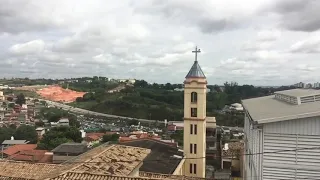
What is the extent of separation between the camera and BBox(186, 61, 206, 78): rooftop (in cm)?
2667

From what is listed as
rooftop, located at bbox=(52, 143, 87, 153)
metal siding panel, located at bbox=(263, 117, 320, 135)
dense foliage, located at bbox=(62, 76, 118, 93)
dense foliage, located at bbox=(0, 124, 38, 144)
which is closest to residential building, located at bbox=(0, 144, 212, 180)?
metal siding panel, located at bbox=(263, 117, 320, 135)

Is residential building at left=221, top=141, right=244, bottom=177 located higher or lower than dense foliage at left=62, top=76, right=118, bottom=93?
lower

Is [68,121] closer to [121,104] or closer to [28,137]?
[28,137]

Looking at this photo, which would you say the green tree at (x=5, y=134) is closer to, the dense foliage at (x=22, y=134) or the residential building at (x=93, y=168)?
the dense foliage at (x=22, y=134)

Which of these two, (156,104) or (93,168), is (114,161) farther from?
(156,104)

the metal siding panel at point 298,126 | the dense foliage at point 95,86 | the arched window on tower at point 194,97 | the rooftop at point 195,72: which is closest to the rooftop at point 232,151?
the arched window on tower at point 194,97

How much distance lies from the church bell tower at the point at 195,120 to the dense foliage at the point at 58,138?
67.4ft

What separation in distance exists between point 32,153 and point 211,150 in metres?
19.7

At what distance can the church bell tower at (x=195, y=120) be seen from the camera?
2670 centimetres

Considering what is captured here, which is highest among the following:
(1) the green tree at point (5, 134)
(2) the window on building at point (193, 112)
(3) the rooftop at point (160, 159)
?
(2) the window on building at point (193, 112)

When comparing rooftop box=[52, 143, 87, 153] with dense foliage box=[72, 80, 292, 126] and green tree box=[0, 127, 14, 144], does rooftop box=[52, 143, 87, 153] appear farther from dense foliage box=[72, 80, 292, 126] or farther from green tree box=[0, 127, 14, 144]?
dense foliage box=[72, 80, 292, 126]

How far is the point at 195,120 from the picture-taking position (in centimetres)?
2695

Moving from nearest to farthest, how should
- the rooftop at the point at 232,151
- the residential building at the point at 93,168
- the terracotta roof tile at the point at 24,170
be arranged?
the residential building at the point at 93,168
the terracotta roof tile at the point at 24,170
the rooftop at the point at 232,151

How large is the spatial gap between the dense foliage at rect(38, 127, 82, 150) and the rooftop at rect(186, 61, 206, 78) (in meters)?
22.0
